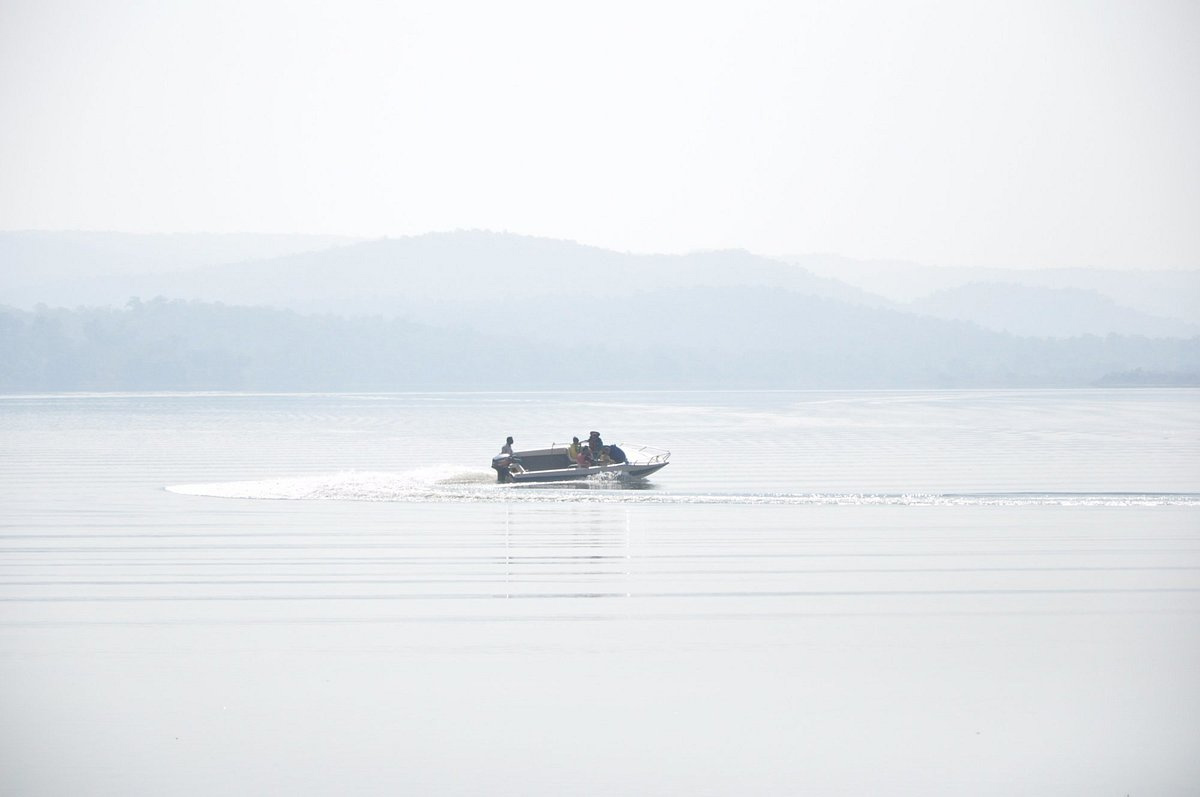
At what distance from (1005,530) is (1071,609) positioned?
1243 centimetres

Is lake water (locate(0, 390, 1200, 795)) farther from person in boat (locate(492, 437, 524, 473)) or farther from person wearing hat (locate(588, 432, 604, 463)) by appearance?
person wearing hat (locate(588, 432, 604, 463))

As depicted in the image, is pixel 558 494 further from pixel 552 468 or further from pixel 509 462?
pixel 509 462

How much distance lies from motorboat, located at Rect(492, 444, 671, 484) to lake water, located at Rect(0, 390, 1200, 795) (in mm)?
689

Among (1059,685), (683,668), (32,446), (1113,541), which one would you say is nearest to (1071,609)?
(1059,685)

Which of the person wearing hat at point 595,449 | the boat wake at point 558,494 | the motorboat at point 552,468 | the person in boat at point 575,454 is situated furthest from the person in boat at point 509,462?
the person wearing hat at point 595,449

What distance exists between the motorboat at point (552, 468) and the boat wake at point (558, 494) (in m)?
0.24

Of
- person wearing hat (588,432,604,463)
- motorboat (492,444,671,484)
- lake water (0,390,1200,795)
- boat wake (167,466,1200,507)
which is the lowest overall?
lake water (0,390,1200,795)

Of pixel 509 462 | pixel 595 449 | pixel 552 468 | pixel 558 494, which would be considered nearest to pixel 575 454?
pixel 595 449

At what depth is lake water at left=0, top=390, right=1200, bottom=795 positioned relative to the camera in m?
16.2

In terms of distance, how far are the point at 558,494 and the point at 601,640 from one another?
999 inches

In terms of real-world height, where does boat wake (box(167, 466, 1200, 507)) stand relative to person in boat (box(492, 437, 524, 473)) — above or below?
below

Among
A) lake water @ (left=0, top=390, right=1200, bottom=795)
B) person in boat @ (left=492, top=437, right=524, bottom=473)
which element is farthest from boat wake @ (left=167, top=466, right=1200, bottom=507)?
person in boat @ (left=492, top=437, right=524, bottom=473)

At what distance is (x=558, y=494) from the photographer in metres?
47.6

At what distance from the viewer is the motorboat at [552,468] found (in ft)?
159
